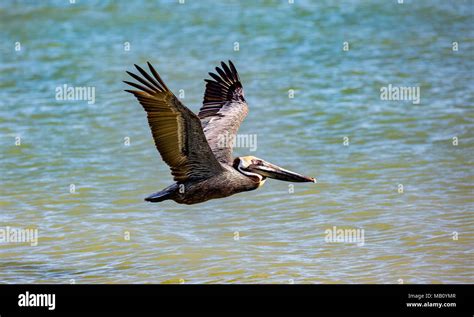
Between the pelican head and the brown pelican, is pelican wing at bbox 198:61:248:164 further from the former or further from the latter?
the pelican head

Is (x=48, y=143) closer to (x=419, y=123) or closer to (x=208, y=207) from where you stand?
(x=208, y=207)

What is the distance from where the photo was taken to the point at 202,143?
8.76m

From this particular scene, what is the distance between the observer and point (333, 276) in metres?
9.58

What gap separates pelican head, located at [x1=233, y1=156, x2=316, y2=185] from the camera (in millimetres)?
9328

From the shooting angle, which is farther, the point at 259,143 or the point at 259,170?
the point at 259,143

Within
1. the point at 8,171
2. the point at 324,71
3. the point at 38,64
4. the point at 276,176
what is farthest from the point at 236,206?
Answer: the point at 38,64

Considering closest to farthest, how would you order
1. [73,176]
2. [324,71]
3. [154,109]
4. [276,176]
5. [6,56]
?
[154,109] → [276,176] → [73,176] → [324,71] → [6,56]

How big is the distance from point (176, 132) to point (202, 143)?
0.25m

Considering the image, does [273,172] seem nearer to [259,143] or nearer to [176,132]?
[176,132]

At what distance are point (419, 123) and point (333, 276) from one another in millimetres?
4579

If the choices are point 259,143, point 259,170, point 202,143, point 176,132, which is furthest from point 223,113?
point 259,143

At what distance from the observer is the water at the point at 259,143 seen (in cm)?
1009

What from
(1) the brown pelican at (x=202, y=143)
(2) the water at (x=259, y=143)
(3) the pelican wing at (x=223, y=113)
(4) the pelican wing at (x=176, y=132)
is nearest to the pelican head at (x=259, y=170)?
(1) the brown pelican at (x=202, y=143)

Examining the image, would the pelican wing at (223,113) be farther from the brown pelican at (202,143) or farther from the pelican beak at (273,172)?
the pelican beak at (273,172)
